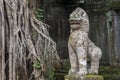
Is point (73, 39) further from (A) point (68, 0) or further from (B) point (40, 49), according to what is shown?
(A) point (68, 0)

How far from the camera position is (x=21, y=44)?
25.3 feet

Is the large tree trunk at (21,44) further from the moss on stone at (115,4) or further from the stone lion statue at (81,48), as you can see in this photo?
the moss on stone at (115,4)

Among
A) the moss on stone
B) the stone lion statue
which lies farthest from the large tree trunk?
the moss on stone

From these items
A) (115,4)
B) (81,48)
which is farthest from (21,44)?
(115,4)

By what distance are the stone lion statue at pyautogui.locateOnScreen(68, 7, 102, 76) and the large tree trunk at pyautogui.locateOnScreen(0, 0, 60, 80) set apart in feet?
3.89

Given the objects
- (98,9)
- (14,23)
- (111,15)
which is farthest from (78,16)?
(98,9)

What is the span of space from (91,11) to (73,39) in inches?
145

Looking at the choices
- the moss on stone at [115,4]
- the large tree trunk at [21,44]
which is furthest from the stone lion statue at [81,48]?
the moss on stone at [115,4]

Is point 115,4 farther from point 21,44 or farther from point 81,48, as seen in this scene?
point 81,48

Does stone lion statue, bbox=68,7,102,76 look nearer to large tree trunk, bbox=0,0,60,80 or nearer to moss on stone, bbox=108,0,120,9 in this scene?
large tree trunk, bbox=0,0,60,80

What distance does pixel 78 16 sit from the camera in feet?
22.1

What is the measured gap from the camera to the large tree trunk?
7.55 metres

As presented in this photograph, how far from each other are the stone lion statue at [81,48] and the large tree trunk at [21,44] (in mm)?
1185

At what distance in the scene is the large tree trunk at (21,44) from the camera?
7.55m
